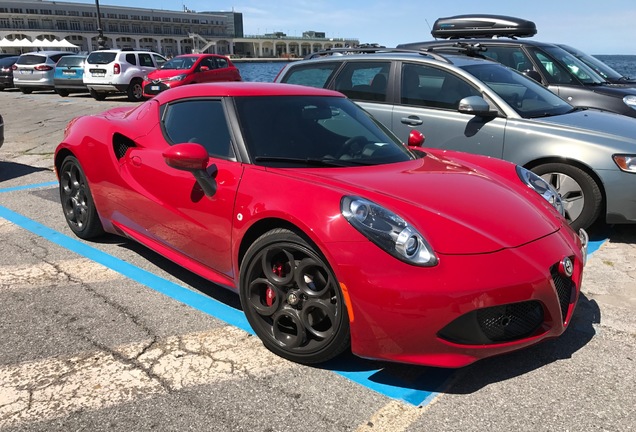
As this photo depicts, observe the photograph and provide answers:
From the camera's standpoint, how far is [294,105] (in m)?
3.51

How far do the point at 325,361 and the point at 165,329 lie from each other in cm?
100

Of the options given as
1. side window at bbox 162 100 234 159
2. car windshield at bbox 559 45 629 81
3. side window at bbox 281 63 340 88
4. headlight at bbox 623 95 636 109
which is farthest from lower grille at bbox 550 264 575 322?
car windshield at bbox 559 45 629 81

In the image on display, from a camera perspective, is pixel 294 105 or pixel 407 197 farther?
pixel 294 105

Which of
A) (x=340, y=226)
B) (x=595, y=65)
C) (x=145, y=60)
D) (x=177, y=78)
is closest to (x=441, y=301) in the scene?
(x=340, y=226)

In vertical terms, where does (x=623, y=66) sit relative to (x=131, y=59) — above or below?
below

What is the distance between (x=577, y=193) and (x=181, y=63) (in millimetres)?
→ 15314

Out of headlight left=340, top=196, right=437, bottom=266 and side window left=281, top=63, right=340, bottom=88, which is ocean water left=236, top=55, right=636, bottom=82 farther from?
headlight left=340, top=196, right=437, bottom=266

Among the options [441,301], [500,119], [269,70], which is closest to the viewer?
[441,301]

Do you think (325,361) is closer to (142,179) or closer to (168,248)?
(168,248)

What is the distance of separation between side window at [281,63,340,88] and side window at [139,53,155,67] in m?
13.4

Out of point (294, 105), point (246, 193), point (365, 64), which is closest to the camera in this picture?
point (246, 193)

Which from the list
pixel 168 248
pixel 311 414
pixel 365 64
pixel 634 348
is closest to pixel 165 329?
pixel 168 248

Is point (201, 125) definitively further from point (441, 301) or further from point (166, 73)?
point (166, 73)

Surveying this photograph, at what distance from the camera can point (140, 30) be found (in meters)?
100
